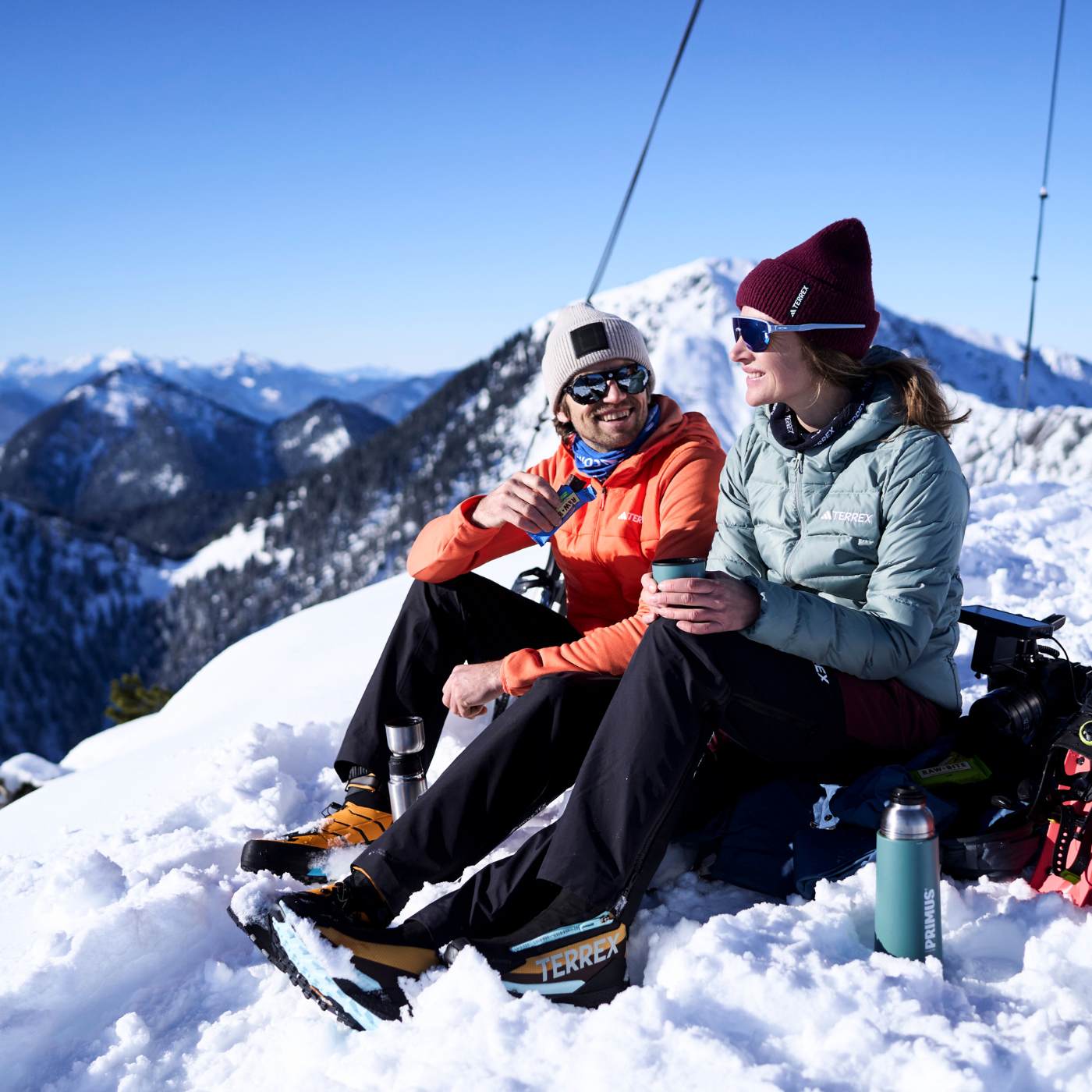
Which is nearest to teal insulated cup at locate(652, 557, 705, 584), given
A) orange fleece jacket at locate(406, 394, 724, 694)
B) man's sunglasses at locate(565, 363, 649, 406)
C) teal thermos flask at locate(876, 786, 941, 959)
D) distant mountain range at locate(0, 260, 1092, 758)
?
teal thermos flask at locate(876, 786, 941, 959)

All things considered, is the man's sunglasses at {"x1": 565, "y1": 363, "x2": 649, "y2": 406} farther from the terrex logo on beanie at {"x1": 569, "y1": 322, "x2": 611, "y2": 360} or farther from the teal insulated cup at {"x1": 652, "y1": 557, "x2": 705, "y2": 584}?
the teal insulated cup at {"x1": 652, "y1": 557, "x2": 705, "y2": 584}

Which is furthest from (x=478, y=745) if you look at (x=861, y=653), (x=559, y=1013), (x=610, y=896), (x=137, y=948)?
(x=137, y=948)

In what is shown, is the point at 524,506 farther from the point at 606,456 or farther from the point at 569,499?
the point at 606,456

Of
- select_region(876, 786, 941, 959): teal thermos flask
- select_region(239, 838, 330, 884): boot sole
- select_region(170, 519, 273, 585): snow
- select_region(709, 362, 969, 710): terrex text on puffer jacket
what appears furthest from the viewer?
select_region(170, 519, 273, 585): snow

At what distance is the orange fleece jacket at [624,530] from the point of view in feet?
13.0

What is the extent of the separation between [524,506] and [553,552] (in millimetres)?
702

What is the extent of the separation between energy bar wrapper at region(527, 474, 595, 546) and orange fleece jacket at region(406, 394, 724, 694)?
12 cm

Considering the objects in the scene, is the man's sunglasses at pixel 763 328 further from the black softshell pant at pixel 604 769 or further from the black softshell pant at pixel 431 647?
the black softshell pant at pixel 431 647

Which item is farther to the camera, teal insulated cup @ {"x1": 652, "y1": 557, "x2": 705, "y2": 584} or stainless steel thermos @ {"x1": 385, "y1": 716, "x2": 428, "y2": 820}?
stainless steel thermos @ {"x1": 385, "y1": 716, "x2": 428, "y2": 820}

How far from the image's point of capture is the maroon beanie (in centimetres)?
329

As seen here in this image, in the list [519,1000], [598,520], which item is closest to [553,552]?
[598,520]

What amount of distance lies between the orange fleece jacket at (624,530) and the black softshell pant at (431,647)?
11 centimetres

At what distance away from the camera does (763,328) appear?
335cm

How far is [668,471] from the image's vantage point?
4.05 metres
